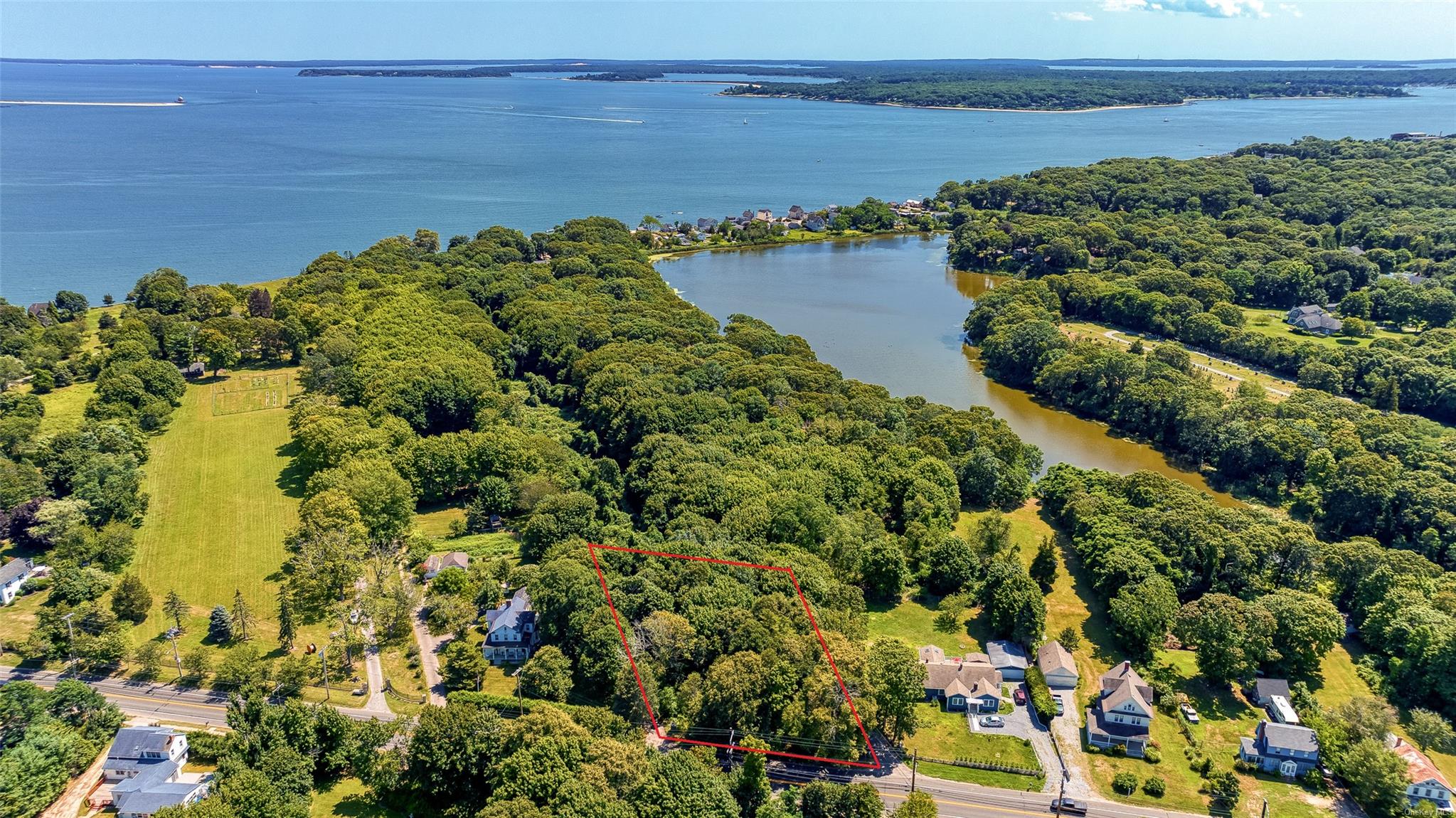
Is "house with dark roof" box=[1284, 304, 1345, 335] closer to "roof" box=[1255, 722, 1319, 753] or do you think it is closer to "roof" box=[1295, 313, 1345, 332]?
"roof" box=[1295, 313, 1345, 332]

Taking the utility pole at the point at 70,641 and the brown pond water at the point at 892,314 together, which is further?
the brown pond water at the point at 892,314

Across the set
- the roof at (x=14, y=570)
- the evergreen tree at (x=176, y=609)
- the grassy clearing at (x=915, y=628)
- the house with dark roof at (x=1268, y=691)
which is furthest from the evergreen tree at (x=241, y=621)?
the house with dark roof at (x=1268, y=691)

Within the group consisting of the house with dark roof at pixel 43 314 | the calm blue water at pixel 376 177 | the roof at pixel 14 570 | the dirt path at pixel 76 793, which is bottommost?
the dirt path at pixel 76 793

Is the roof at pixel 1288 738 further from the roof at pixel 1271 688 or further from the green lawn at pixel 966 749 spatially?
the green lawn at pixel 966 749

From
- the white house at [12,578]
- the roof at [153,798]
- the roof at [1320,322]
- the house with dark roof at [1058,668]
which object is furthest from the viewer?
the roof at [1320,322]

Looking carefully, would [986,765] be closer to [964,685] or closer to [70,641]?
[964,685]

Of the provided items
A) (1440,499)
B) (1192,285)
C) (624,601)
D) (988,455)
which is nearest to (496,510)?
(624,601)

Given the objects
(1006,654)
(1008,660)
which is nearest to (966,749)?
(1008,660)
